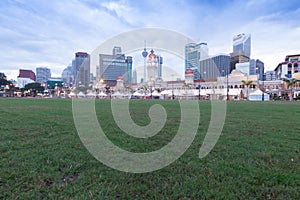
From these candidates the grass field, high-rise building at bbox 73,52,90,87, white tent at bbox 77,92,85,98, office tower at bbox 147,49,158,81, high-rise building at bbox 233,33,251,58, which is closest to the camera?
the grass field

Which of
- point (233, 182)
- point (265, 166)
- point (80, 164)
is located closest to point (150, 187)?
point (233, 182)

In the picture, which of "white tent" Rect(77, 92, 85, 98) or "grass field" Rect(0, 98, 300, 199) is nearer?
"grass field" Rect(0, 98, 300, 199)

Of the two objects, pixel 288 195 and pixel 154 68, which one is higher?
pixel 154 68

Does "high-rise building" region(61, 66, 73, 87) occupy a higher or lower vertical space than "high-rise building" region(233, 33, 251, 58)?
lower

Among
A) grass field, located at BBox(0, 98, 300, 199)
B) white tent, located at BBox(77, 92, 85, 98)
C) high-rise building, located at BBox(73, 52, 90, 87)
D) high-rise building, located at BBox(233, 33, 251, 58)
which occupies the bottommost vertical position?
grass field, located at BBox(0, 98, 300, 199)

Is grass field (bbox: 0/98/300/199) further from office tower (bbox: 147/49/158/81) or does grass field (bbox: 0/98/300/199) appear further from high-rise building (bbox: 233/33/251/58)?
high-rise building (bbox: 233/33/251/58)

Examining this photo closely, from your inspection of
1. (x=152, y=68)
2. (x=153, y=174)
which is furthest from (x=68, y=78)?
→ (x=153, y=174)

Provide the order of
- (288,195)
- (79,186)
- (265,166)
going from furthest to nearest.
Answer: (265,166), (79,186), (288,195)

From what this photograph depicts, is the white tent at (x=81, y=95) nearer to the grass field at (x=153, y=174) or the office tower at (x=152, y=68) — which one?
the office tower at (x=152, y=68)

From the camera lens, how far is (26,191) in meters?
2.59

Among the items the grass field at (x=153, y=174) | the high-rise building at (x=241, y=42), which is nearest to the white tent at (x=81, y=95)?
the grass field at (x=153, y=174)

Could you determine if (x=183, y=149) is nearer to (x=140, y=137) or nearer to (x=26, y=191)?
(x=140, y=137)

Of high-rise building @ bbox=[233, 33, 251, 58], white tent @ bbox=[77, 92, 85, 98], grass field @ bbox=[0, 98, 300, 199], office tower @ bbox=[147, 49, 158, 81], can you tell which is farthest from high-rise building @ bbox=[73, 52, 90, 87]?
high-rise building @ bbox=[233, 33, 251, 58]

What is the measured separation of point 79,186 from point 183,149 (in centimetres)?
255
